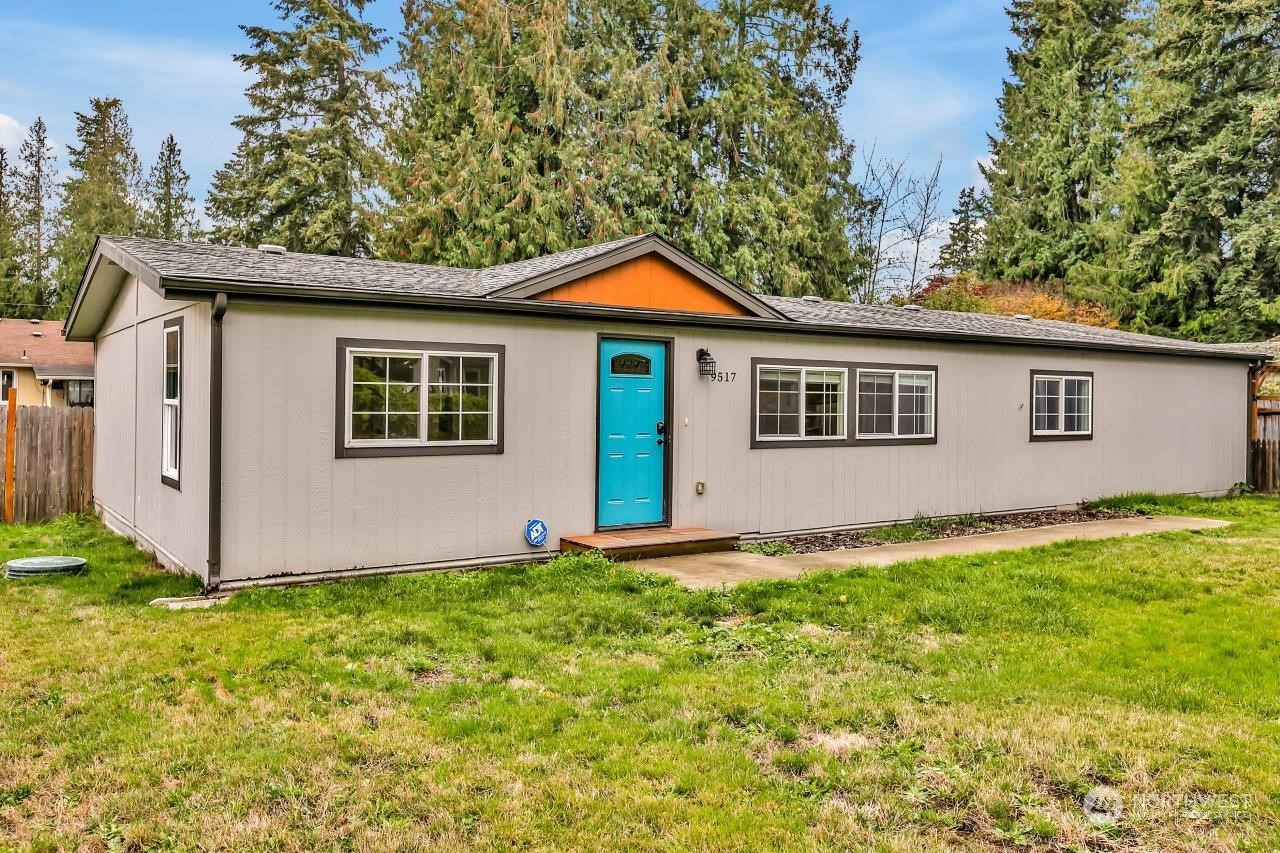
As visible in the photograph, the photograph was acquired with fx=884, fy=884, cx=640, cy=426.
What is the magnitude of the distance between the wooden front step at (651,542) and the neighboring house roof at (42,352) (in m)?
18.5

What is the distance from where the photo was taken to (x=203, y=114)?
28.2m

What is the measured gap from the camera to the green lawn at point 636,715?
3.04 m

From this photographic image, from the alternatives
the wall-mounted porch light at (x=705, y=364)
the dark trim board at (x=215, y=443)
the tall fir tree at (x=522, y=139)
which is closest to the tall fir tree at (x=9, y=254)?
the tall fir tree at (x=522, y=139)

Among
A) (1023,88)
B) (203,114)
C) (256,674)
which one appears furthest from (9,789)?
(1023,88)

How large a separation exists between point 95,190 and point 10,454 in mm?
26607

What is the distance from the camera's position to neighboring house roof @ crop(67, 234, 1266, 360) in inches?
262

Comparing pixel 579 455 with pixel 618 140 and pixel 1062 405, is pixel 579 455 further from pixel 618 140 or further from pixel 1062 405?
pixel 618 140

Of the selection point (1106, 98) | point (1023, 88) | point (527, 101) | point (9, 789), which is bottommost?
point (9, 789)

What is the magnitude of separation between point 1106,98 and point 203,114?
28821 millimetres

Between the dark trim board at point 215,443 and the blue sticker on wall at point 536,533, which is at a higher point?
the dark trim board at point 215,443

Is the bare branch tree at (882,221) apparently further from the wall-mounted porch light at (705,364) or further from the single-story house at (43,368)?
the single-story house at (43,368)

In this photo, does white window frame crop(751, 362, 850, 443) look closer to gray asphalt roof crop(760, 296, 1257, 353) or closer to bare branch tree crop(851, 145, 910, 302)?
gray asphalt roof crop(760, 296, 1257, 353)

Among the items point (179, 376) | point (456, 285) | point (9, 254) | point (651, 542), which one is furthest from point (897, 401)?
point (9, 254)

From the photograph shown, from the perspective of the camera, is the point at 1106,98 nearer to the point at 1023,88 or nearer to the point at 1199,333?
the point at 1023,88
